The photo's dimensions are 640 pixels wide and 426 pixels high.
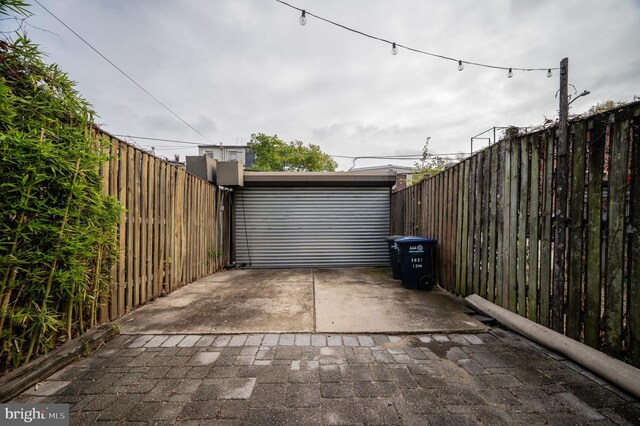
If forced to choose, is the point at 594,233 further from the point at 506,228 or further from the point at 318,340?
the point at 318,340

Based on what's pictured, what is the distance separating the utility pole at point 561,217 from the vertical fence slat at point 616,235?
367 millimetres

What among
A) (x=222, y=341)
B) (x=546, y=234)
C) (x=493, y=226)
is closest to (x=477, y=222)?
(x=493, y=226)

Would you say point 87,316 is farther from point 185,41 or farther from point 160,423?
point 185,41

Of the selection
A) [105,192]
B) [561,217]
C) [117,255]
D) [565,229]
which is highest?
[105,192]

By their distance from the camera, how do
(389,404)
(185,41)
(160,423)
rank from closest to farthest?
(160,423) < (389,404) < (185,41)

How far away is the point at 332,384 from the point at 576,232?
2630 millimetres

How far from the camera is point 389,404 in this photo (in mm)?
1561

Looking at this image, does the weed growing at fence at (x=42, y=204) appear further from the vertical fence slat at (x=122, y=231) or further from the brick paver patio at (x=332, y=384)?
the vertical fence slat at (x=122, y=231)

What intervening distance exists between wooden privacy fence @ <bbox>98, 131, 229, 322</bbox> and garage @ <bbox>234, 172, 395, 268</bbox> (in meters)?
1.32

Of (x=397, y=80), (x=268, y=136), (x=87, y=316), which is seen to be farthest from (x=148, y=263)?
(x=268, y=136)

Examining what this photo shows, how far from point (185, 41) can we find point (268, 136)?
1617cm

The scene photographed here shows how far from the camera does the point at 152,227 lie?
12.4 ft

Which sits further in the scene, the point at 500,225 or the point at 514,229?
the point at 500,225

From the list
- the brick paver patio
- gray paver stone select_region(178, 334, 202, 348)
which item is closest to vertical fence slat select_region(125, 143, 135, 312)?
the brick paver patio
